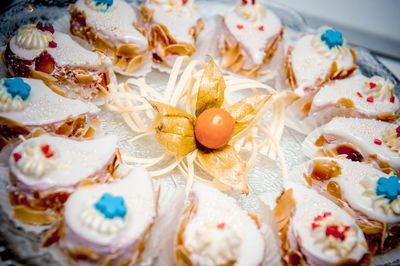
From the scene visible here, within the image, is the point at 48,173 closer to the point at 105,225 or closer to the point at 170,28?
the point at 105,225

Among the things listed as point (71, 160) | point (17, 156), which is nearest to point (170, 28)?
point (71, 160)

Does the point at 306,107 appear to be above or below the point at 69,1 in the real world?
below

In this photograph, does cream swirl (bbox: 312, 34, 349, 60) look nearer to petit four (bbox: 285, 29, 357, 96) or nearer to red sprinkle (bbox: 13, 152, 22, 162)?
petit four (bbox: 285, 29, 357, 96)

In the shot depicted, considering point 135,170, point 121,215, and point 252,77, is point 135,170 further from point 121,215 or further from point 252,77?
point 252,77

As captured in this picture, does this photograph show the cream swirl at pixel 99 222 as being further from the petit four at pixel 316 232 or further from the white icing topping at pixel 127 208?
the petit four at pixel 316 232

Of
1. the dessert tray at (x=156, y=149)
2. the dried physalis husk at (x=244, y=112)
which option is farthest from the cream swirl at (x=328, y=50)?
the dried physalis husk at (x=244, y=112)

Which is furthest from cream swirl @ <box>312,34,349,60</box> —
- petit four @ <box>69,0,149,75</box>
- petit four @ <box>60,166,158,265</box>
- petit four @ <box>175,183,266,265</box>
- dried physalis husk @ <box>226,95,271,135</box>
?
petit four @ <box>60,166,158,265</box>

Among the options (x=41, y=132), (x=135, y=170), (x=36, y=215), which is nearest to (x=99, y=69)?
(x=41, y=132)
